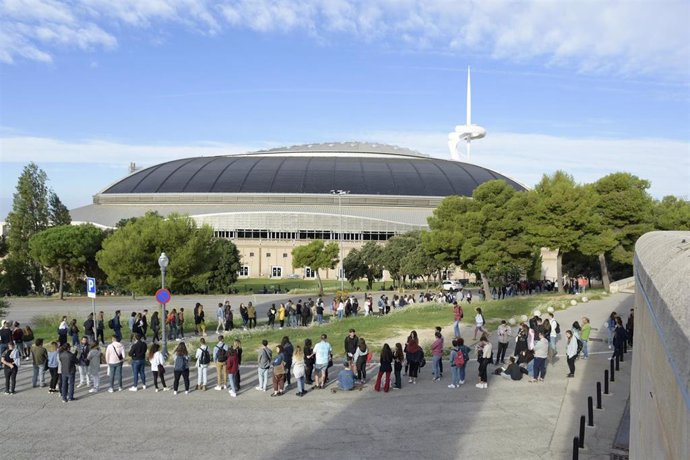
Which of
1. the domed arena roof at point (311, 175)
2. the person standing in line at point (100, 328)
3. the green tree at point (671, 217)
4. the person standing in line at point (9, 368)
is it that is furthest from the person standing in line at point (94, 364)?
the domed arena roof at point (311, 175)

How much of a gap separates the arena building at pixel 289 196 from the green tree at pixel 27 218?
2968cm

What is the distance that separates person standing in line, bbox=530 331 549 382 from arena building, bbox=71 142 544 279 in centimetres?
5942

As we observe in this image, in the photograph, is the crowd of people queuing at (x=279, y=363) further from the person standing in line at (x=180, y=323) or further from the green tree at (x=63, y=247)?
the green tree at (x=63, y=247)

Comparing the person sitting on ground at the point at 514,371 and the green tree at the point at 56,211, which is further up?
the green tree at the point at 56,211

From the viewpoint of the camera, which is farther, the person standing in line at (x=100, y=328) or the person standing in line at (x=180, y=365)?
the person standing in line at (x=100, y=328)

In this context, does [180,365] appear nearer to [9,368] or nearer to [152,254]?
[9,368]

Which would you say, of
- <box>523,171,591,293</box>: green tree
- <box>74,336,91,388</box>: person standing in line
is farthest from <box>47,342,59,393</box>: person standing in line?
<box>523,171,591,293</box>: green tree

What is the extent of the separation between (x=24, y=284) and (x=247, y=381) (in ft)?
148

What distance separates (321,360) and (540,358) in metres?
5.47

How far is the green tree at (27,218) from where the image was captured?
2186 inches

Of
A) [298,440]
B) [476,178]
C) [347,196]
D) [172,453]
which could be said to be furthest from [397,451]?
[476,178]

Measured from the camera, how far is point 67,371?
1534 cm

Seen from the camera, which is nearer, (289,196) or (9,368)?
(9,368)

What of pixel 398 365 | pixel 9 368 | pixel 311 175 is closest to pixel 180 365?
pixel 9 368
